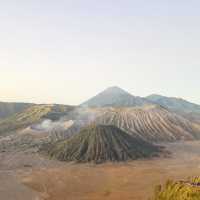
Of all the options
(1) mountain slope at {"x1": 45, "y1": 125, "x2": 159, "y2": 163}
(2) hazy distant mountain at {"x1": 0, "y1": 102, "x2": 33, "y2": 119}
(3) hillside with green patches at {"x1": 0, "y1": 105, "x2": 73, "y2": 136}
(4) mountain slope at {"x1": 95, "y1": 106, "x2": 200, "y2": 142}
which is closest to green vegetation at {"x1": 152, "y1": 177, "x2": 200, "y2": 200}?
(1) mountain slope at {"x1": 45, "y1": 125, "x2": 159, "y2": 163}

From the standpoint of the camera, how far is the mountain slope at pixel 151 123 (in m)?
92.8

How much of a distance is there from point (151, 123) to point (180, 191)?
7666cm

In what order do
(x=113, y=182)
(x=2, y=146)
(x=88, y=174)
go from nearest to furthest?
(x=113, y=182) < (x=88, y=174) < (x=2, y=146)

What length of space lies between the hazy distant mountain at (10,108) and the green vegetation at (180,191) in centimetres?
15311

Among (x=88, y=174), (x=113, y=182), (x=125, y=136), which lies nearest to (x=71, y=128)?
(x=125, y=136)

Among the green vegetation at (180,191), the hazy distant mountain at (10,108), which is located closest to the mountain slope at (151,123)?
the green vegetation at (180,191)

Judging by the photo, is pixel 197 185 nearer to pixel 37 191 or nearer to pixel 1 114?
pixel 37 191

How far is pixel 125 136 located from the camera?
222ft

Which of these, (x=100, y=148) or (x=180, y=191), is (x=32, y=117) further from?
(x=180, y=191)

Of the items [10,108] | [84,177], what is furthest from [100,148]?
[10,108]

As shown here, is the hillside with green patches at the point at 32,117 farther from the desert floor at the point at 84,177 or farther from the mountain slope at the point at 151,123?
the desert floor at the point at 84,177

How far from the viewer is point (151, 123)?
332 ft

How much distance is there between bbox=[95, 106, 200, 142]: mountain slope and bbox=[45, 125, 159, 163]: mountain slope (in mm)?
22008

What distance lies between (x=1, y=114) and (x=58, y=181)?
13691 cm
